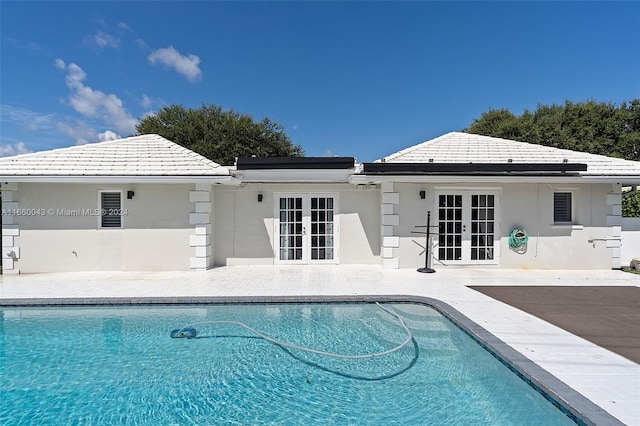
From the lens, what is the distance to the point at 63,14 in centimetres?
1341

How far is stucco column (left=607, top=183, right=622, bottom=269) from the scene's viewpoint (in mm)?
10828

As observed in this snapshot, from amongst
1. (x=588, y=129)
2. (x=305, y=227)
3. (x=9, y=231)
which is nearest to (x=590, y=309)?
(x=305, y=227)

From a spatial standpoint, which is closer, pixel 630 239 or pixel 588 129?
pixel 630 239

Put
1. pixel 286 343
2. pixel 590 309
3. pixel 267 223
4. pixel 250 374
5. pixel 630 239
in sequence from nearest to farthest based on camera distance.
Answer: pixel 250 374, pixel 286 343, pixel 590 309, pixel 630 239, pixel 267 223

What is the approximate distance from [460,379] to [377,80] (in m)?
20.6

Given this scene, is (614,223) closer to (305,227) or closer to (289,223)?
(305,227)

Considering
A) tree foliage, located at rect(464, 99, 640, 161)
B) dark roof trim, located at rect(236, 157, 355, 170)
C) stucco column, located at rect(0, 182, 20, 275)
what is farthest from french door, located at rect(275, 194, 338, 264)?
tree foliage, located at rect(464, 99, 640, 161)

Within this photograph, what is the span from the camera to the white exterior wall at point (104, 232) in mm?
10375

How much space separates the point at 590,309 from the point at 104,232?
1322cm

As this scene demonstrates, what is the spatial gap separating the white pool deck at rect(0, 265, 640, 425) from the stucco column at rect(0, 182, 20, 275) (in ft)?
1.71

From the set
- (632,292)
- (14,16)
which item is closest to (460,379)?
(632,292)

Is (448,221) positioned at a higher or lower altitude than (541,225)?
Result: higher

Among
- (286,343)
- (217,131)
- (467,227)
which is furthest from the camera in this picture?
(217,131)

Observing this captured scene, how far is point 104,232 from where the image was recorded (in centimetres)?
1055
